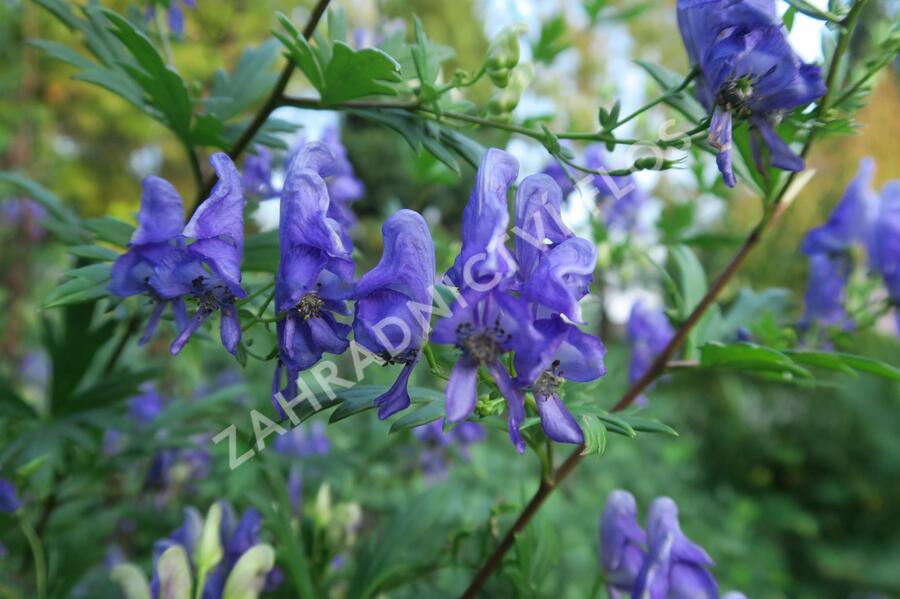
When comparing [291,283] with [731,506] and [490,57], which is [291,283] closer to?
[490,57]

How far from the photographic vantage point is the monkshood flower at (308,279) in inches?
31.4

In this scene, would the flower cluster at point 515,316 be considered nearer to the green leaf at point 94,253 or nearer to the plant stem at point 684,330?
the plant stem at point 684,330

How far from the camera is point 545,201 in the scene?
0.85m

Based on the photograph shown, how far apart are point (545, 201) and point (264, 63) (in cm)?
72

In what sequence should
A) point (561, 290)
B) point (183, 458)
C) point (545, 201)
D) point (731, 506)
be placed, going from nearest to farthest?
1. point (561, 290)
2. point (545, 201)
3. point (183, 458)
4. point (731, 506)

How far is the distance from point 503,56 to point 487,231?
42 cm

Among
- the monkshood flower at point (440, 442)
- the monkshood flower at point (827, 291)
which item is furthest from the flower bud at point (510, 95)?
the monkshood flower at point (440, 442)

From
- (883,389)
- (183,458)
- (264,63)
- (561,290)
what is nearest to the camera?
(561,290)

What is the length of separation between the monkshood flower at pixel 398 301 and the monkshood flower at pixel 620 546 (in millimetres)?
622

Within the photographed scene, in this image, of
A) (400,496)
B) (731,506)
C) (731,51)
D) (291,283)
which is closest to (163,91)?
(291,283)

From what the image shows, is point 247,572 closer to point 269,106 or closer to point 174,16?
point 269,106

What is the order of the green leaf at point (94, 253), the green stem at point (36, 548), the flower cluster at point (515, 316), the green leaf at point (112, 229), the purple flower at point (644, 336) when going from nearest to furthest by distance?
1. the flower cluster at point (515, 316)
2. the green leaf at point (94, 253)
3. the green leaf at point (112, 229)
4. the green stem at point (36, 548)
5. the purple flower at point (644, 336)

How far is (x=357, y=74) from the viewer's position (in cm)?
96

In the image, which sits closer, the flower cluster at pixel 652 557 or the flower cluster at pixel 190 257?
the flower cluster at pixel 190 257
